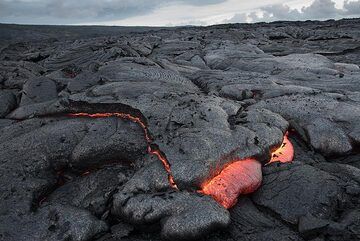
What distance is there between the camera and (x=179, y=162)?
754cm

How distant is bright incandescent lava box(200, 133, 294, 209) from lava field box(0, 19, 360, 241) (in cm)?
2

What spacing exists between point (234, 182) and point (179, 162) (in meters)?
1.19

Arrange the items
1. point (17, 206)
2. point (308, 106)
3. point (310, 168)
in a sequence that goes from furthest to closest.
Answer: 1. point (308, 106)
2. point (310, 168)
3. point (17, 206)

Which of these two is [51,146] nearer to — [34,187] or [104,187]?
[34,187]

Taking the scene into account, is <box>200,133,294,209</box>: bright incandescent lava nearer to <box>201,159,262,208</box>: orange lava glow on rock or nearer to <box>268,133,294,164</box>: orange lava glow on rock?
<box>201,159,262,208</box>: orange lava glow on rock

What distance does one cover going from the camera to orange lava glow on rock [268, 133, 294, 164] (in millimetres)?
8766

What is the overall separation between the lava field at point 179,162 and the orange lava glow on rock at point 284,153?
0.03 m

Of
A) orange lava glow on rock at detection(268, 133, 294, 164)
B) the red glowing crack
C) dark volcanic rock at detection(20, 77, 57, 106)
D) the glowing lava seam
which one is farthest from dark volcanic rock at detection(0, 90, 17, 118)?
orange lava glow on rock at detection(268, 133, 294, 164)

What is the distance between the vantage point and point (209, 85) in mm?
13109

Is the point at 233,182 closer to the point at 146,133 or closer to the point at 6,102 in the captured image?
the point at 146,133

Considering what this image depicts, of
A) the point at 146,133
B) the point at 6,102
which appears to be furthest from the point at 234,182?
the point at 6,102

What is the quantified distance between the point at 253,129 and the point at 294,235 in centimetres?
306

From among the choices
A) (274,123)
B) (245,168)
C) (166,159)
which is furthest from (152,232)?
(274,123)

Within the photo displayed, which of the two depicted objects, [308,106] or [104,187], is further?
[308,106]
